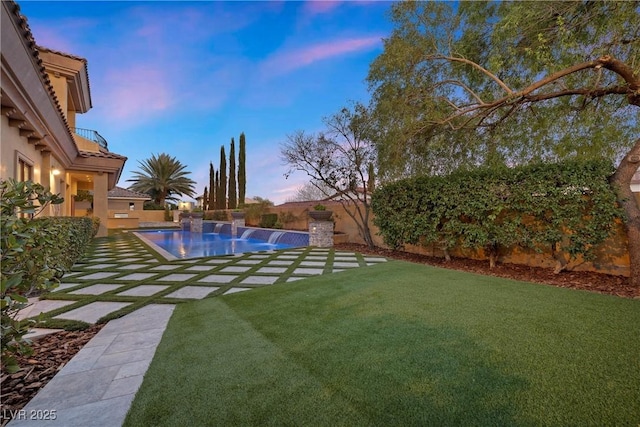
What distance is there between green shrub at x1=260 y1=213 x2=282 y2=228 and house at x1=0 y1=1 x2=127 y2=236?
714 centimetres

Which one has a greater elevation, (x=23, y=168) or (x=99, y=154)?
(x=99, y=154)

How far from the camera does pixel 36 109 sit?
16.2ft

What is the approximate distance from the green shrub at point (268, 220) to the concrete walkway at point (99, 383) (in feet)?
41.4

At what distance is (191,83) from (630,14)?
13092 mm

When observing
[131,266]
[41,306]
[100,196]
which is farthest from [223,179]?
[41,306]

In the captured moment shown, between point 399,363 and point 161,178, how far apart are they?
31.9m

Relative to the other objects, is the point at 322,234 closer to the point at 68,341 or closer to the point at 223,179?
the point at 68,341

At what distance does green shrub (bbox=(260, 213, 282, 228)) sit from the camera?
50.8 feet

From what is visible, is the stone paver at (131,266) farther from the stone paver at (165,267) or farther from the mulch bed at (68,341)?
the mulch bed at (68,341)

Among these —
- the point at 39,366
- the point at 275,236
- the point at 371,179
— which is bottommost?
the point at 39,366

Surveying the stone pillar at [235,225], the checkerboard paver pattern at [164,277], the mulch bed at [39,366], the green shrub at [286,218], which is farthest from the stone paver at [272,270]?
the stone pillar at [235,225]

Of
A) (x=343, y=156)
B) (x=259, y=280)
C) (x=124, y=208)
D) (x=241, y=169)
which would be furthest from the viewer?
(x=124, y=208)

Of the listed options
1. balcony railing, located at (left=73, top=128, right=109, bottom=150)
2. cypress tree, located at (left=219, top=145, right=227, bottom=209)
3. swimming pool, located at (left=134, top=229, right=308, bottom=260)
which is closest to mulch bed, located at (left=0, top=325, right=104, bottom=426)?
swimming pool, located at (left=134, top=229, right=308, bottom=260)

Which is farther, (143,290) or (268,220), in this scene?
(268,220)
